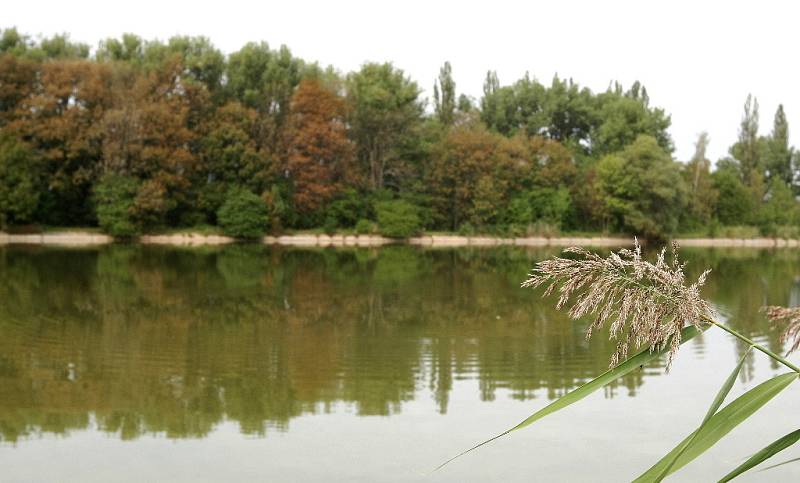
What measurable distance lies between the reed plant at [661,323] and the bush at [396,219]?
44236mm

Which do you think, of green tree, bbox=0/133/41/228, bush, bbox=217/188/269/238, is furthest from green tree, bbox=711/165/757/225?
green tree, bbox=0/133/41/228

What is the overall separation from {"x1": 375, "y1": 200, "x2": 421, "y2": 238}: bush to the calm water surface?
2968cm

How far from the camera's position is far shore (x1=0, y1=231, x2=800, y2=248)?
39812 mm

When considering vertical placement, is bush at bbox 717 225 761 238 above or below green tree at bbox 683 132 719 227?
below

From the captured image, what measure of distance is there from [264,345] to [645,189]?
42041 mm

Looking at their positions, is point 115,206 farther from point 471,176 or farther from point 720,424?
point 720,424

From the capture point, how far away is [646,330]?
176cm

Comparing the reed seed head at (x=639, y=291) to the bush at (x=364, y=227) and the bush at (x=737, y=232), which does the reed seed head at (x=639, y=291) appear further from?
the bush at (x=737, y=232)

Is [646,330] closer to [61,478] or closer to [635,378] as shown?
[61,478]

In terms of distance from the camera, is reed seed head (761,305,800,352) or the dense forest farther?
the dense forest

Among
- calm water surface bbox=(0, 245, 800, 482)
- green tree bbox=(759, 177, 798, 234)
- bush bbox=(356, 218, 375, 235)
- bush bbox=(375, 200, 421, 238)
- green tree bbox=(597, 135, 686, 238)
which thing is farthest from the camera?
green tree bbox=(759, 177, 798, 234)

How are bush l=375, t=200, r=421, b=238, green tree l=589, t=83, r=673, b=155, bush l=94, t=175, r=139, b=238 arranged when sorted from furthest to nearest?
green tree l=589, t=83, r=673, b=155
bush l=375, t=200, r=421, b=238
bush l=94, t=175, r=139, b=238

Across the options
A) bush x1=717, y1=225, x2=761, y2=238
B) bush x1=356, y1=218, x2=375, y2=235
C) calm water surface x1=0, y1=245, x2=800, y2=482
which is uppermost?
bush x1=356, y1=218, x2=375, y2=235

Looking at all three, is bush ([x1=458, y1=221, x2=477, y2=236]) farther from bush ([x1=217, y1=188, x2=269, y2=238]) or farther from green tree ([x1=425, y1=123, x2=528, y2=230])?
bush ([x1=217, y1=188, x2=269, y2=238])
